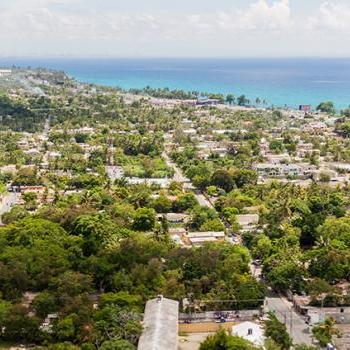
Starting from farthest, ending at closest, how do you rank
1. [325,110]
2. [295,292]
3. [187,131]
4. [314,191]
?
[325,110]
[187,131]
[314,191]
[295,292]

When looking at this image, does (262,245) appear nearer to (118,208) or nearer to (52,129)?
(118,208)

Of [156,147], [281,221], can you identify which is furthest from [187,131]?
[281,221]

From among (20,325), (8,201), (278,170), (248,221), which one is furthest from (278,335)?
(278,170)

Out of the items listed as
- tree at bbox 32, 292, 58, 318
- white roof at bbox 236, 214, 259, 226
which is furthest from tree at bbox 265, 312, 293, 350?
white roof at bbox 236, 214, 259, 226

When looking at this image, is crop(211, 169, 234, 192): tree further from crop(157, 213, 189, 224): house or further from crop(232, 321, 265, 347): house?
crop(232, 321, 265, 347): house

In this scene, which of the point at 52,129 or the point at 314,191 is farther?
the point at 52,129

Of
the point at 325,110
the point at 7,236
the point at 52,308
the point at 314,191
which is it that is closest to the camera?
the point at 52,308

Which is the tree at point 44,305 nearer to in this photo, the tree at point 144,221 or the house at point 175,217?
the tree at point 144,221

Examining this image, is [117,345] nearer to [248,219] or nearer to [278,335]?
[278,335]
